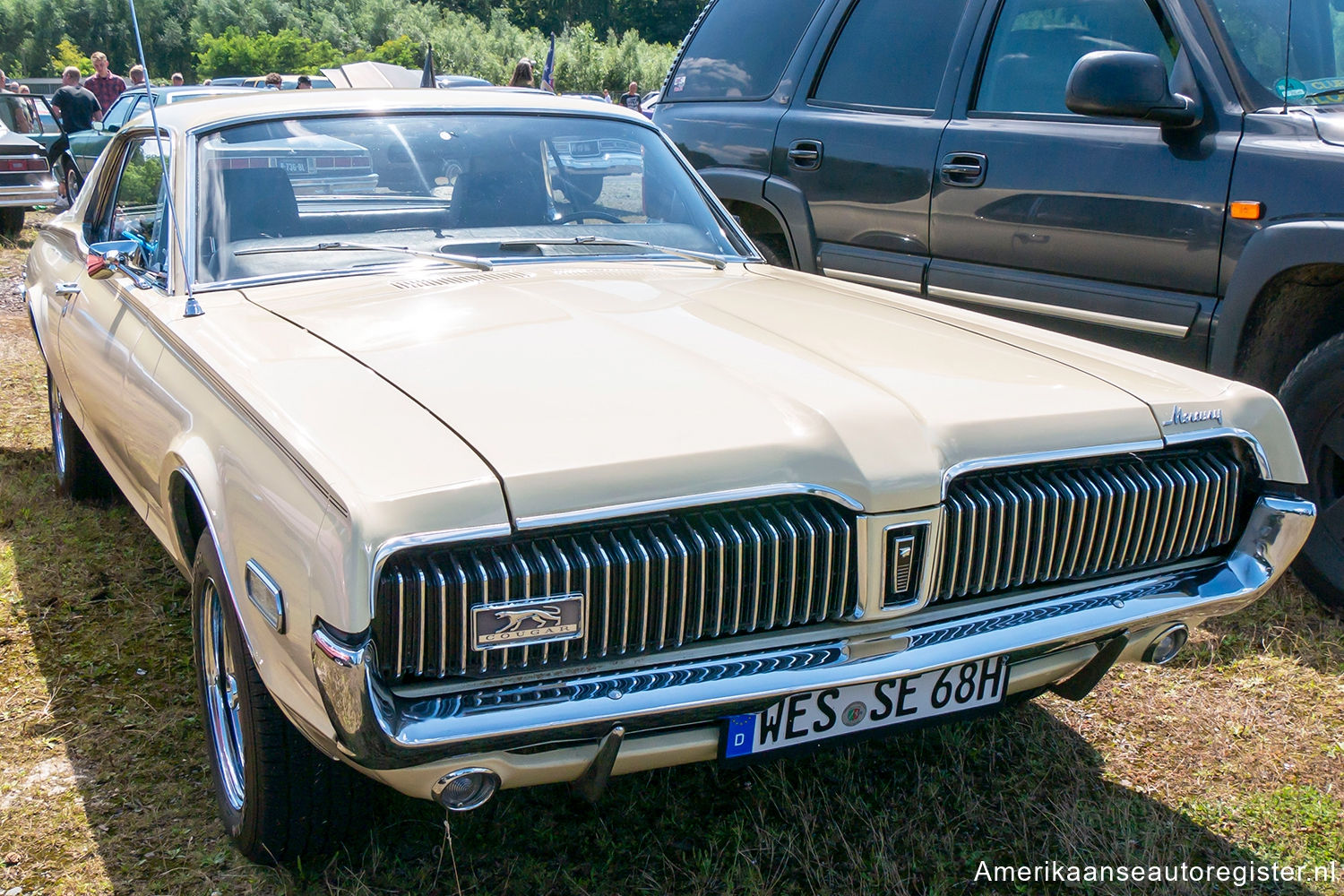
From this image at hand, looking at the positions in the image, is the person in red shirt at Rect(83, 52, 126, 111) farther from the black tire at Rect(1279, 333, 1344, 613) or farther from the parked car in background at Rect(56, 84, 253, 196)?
the black tire at Rect(1279, 333, 1344, 613)

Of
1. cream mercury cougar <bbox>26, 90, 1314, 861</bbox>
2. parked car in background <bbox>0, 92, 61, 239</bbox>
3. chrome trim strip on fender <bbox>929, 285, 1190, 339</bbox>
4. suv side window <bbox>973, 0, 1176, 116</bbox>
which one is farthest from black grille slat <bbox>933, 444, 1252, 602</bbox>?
parked car in background <bbox>0, 92, 61, 239</bbox>

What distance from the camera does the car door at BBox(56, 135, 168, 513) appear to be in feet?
10.1

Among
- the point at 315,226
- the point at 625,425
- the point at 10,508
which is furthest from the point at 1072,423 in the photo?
the point at 10,508

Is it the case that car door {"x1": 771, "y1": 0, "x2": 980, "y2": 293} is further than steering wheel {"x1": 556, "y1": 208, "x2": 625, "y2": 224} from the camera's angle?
Yes

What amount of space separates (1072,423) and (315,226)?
6.83 ft

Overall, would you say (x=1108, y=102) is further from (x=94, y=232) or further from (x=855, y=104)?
(x=94, y=232)

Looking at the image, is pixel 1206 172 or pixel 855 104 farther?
pixel 855 104

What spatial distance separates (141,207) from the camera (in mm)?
3715

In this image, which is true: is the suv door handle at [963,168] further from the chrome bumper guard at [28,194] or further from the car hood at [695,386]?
the chrome bumper guard at [28,194]

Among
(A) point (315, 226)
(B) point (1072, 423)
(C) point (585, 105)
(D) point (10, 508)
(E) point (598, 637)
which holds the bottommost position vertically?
(D) point (10, 508)

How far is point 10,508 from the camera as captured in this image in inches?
185

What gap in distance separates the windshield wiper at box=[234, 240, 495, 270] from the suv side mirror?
6.49 feet

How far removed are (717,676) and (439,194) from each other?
6.43ft

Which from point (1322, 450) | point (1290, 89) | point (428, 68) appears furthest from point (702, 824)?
point (428, 68)
